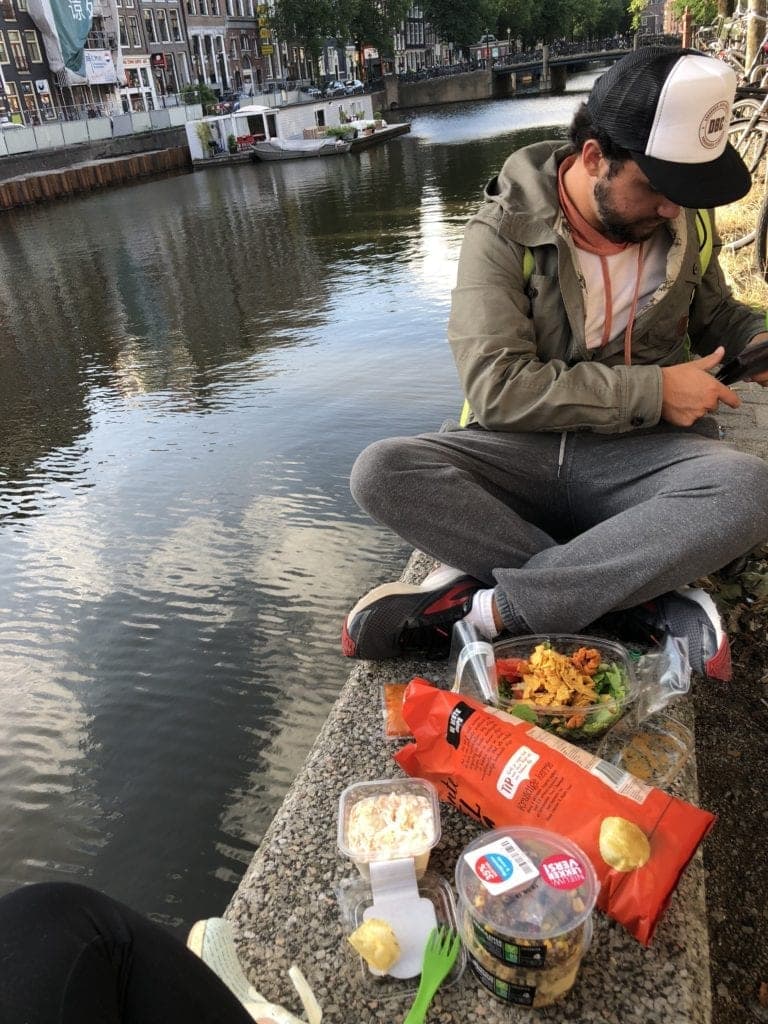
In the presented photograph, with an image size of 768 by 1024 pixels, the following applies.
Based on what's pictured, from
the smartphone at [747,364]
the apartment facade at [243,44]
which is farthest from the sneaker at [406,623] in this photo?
the apartment facade at [243,44]

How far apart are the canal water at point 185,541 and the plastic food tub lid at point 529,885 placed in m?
1.82

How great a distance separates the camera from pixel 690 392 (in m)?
2.48

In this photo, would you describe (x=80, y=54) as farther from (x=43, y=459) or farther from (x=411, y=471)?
(x=411, y=471)

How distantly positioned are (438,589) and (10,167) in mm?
34553

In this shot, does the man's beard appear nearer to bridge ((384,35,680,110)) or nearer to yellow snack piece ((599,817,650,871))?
yellow snack piece ((599,817,650,871))

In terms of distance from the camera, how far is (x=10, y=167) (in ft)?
102

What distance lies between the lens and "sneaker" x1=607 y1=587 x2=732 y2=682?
7.38 feet

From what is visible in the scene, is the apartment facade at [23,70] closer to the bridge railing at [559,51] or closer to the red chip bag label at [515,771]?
the bridge railing at [559,51]

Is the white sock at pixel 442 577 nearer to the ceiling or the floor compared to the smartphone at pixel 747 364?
nearer to the floor

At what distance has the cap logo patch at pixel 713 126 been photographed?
2.24 meters

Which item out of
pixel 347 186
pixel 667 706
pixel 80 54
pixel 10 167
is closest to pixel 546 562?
pixel 667 706

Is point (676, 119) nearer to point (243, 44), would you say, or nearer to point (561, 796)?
point (561, 796)

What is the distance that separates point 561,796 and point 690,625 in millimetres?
806

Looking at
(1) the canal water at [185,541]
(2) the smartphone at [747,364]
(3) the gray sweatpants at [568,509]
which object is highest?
(2) the smartphone at [747,364]
